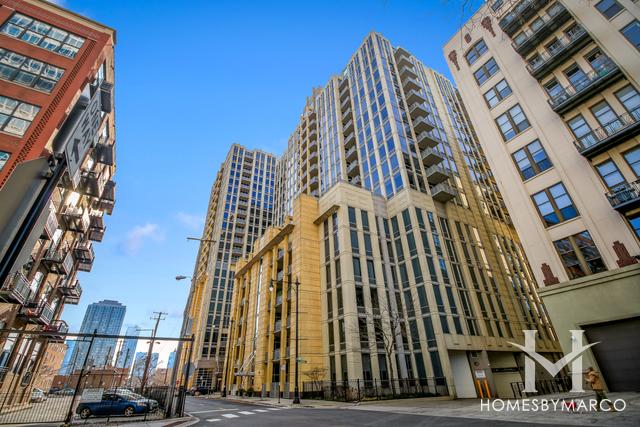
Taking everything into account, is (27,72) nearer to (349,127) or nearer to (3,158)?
(3,158)

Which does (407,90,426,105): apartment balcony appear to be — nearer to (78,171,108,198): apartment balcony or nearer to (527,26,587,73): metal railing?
(527,26,587,73): metal railing

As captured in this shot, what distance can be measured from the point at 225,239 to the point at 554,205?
70232 mm

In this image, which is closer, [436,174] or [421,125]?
[436,174]

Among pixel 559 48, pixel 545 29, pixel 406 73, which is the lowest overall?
pixel 559 48

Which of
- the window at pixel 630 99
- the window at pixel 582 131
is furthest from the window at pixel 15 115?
the window at pixel 630 99

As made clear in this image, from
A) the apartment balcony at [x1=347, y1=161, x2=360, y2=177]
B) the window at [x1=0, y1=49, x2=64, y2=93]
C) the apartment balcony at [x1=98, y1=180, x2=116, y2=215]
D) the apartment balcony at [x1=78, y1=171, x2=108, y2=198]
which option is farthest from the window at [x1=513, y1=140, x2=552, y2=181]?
the apartment balcony at [x1=98, y1=180, x2=116, y2=215]

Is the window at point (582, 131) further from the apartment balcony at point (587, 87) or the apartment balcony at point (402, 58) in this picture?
the apartment balcony at point (402, 58)

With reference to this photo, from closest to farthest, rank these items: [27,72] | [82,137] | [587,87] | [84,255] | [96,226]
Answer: [82,137]
[587,87]
[27,72]
[84,255]
[96,226]

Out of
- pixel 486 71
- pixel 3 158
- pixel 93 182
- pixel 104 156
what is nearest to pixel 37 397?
pixel 93 182

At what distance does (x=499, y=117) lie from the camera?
25.9 metres

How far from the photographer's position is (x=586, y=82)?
20.6 m

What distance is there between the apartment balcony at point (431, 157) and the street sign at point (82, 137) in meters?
43.5

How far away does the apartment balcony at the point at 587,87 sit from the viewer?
19.4 m

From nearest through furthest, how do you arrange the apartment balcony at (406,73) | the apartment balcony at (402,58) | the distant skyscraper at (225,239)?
1. the apartment balcony at (406,73)
2. the apartment balcony at (402,58)
3. the distant skyscraper at (225,239)
